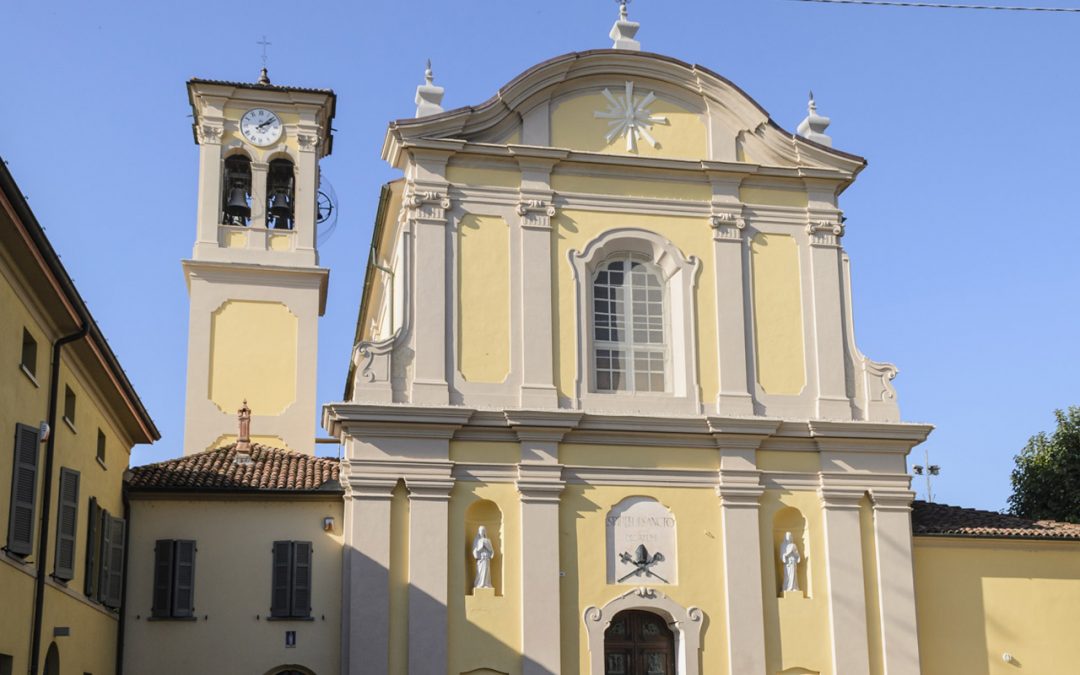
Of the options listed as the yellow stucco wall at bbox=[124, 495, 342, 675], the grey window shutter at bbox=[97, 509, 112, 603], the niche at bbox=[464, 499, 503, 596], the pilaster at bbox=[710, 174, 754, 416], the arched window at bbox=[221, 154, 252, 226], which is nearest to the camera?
the grey window shutter at bbox=[97, 509, 112, 603]

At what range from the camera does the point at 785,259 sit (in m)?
23.6

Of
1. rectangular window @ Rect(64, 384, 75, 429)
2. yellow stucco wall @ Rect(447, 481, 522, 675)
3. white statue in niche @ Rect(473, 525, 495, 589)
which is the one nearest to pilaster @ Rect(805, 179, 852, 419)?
yellow stucco wall @ Rect(447, 481, 522, 675)

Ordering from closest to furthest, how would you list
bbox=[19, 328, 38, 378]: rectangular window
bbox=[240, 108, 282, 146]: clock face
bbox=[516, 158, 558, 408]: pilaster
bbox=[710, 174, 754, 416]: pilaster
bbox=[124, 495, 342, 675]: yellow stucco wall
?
1. bbox=[19, 328, 38, 378]: rectangular window
2. bbox=[124, 495, 342, 675]: yellow stucco wall
3. bbox=[516, 158, 558, 408]: pilaster
4. bbox=[710, 174, 754, 416]: pilaster
5. bbox=[240, 108, 282, 146]: clock face

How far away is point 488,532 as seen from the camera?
21.5m

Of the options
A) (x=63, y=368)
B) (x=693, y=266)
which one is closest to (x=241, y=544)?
(x=63, y=368)

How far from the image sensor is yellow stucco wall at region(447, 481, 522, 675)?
20.6 metres

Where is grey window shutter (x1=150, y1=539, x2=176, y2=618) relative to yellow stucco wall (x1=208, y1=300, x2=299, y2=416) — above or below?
below

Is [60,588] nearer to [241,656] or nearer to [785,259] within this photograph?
[241,656]

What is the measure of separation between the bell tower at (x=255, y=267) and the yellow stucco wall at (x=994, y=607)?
13168 mm

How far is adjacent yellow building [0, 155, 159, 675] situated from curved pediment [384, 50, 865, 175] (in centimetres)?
699

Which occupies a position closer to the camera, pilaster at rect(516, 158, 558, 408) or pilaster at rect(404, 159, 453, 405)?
pilaster at rect(404, 159, 453, 405)

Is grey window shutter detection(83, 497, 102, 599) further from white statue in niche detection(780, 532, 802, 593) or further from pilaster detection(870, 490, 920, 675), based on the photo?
pilaster detection(870, 490, 920, 675)

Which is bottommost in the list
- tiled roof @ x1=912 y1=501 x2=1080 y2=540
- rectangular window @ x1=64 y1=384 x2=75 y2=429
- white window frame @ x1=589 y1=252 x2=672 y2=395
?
tiled roof @ x1=912 y1=501 x2=1080 y2=540

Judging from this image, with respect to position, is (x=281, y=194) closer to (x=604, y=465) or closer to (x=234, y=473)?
(x=234, y=473)
